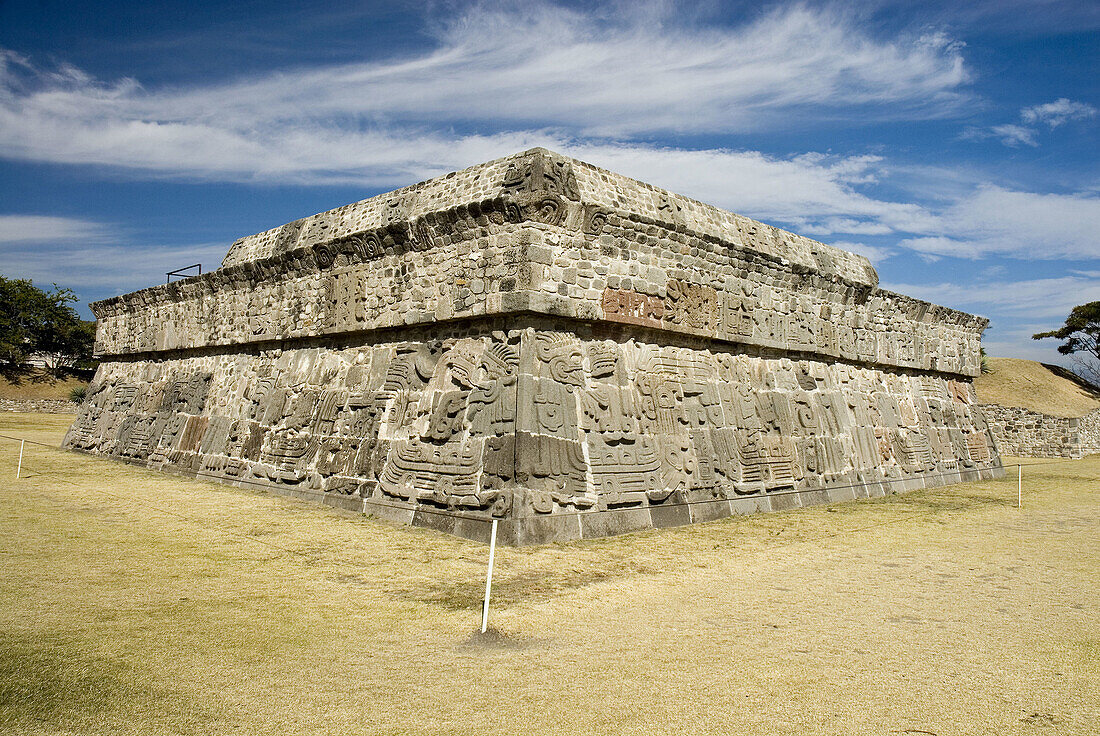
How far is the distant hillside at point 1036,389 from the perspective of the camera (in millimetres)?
29766

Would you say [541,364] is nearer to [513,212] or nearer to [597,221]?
[513,212]

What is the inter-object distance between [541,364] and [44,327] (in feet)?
132

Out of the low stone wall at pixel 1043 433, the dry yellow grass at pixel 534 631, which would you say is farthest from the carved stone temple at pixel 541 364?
the low stone wall at pixel 1043 433

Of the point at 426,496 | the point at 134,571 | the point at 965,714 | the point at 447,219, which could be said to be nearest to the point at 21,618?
the point at 134,571

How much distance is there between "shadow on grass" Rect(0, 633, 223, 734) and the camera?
257 cm

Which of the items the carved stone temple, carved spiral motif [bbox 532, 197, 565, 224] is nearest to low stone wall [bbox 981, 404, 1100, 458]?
the carved stone temple

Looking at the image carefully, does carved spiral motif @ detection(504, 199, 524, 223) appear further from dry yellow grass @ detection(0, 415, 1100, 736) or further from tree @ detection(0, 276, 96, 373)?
tree @ detection(0, 276, 96, 373)

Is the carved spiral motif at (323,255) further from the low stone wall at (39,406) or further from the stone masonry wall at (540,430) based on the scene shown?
the low stone wall at (39,406)

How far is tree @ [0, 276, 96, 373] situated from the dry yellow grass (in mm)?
36513

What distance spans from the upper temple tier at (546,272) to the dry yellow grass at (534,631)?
8.33ft

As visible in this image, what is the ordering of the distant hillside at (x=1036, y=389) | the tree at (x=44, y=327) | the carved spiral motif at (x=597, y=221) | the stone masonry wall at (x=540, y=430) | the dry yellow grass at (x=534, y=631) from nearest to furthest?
the dry yellow grass at (x=534, y=631) < the stone masonry wall at (x=540, y=430) < the carved spiral motif at (x=597, y=221) < the distant hillside at (x=1036, y=389) < the tree at (x=44, y=327)

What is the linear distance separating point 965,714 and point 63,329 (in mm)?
44132

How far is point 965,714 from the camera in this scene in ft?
9.26

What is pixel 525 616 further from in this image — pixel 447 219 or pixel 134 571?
pixel 447 219
